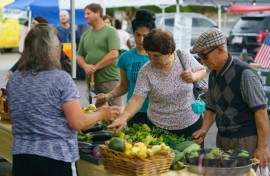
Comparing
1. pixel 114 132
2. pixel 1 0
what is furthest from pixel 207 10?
pixel 114 132

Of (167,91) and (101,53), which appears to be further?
(101,53)

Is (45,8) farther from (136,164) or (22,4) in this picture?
(136,164)

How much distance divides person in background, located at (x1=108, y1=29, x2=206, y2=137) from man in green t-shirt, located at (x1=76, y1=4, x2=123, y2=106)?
9.86ft

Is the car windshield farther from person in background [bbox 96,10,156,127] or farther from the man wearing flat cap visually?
the man wearing flat cap

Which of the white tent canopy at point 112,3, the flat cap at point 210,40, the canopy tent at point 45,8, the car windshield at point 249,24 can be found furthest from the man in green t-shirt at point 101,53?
the car windshield at point 249,24

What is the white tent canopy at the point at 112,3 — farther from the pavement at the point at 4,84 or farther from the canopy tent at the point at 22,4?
the canopy tent at the point at 22,4

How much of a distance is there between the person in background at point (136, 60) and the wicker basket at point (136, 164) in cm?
189

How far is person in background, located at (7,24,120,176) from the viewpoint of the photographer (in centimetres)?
449

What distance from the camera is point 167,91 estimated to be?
582 centimetres

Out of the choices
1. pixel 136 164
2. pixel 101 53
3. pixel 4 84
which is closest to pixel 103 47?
pixel 101 53

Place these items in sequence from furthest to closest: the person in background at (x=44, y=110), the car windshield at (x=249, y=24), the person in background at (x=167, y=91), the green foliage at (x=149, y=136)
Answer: the car windshield at (x=249, y=24) → the person in background at (x=167, y=91) → the green foliage at (x=149, y=136) → the person in background at (x=44, y=110)

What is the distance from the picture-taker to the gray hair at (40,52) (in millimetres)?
4496

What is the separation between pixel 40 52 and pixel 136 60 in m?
2.32

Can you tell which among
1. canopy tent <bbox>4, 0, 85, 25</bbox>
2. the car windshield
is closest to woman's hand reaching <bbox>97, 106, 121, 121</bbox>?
canopy tent <bbox>4, 0, 85, 25</bbox>
